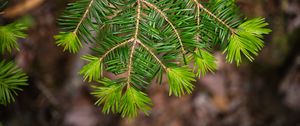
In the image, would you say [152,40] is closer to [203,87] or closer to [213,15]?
[213,15]

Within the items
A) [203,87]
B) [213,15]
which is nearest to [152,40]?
[213,15]

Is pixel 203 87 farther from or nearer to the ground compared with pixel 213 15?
nearer to the ground

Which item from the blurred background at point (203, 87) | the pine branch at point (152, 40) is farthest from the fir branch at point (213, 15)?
the blurred background at point (203, 87)

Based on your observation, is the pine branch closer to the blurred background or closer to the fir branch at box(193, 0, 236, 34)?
the fir branch at box(193, 0, 236, 34)

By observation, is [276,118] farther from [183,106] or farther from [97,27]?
[97,27]

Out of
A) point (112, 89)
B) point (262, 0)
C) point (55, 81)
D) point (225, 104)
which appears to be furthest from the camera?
point (225, 104)

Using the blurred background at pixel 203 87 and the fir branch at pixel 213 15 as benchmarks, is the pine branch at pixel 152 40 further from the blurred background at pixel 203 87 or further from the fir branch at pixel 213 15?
the blurred background at pixel 203 87

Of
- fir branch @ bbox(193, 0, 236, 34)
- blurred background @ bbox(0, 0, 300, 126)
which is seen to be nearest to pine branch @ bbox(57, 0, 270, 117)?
fir branch @ bbox(193, 0, 236, 34)

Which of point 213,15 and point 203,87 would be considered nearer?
point 213,15

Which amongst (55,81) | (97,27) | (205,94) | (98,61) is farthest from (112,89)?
(205,94)
